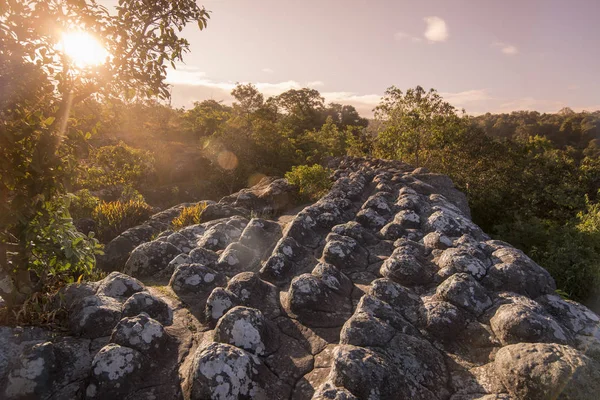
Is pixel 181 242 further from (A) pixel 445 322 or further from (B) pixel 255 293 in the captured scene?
(A) pixel 445 322

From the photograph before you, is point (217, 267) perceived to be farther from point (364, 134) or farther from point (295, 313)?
point (364, 134)

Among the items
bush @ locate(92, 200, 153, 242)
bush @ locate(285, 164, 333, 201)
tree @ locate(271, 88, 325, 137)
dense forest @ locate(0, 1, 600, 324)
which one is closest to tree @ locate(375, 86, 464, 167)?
dense forest @ locate(0, 1, 600, 324)

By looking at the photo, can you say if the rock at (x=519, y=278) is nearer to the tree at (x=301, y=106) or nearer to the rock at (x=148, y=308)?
the rock at (x=148, y=308)

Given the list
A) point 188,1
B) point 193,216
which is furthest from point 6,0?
point 193,216

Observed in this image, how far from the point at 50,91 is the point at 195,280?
287 centimetres

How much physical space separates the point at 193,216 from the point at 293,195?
10.2 feet

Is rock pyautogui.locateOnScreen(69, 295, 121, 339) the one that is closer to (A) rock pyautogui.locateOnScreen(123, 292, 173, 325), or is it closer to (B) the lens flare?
(A) rock pyautogui.locateOnScreen(123, 292, 173, 325)

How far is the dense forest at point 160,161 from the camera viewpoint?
327cm

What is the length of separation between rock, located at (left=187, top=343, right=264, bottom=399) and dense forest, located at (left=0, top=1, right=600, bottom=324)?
186 cm

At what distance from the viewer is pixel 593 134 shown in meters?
43.1

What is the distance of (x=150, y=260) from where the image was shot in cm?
589

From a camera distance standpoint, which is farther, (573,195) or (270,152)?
(270,152)

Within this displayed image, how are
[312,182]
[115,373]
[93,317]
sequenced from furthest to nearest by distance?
[312,182]
[93,317]
[115,373]

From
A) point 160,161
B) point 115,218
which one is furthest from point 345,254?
point 160,161
